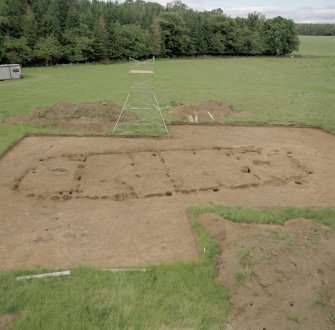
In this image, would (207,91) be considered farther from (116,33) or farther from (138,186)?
(116,33)

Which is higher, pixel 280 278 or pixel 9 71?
pixel 9 71

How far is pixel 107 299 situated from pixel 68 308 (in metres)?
0.63

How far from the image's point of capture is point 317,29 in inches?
5128

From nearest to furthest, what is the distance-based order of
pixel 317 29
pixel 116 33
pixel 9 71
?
1. pixel 9 71
2. pixel 116 33
3. pixel 317 29

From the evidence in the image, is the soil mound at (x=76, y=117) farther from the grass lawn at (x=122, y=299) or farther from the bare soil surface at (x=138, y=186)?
the grass lawn at (x=122, y=299)

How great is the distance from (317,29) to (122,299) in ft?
471

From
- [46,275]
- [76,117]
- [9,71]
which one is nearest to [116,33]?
[9,71]

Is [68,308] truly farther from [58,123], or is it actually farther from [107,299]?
[58,123]

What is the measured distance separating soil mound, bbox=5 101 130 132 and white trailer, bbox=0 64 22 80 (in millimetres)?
15067

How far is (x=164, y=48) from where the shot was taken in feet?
173

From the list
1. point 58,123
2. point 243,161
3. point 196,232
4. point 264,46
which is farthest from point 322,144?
point 264,46

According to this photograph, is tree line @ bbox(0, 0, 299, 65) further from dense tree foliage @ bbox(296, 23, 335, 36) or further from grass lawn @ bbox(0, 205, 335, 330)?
dense tree foliage @ bbox(296, 23, 335, 36)

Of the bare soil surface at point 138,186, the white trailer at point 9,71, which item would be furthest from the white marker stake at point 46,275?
the white trailer at point 9,71

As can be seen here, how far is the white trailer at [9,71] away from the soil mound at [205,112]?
1779cm
